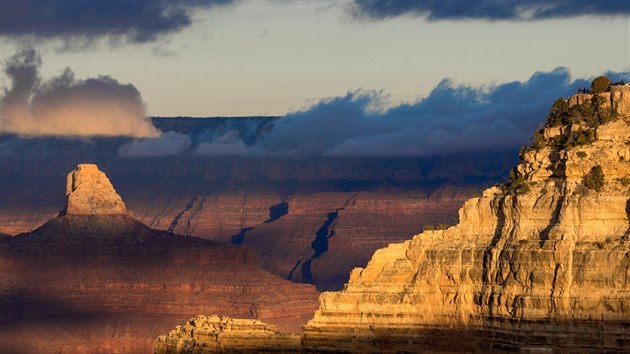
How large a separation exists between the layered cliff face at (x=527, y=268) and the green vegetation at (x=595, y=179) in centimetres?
3

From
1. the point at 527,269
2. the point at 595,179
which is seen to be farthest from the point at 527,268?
the point at 595,179

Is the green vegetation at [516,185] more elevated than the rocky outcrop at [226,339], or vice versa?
the green vegetation at [516,185]

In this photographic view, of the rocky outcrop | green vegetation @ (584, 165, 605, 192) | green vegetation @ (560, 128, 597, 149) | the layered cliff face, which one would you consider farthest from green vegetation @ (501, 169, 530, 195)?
the rocky outcrop

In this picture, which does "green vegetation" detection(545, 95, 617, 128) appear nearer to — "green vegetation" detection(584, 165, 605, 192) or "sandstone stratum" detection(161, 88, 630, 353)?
"sandstone stratum" detection(161, 88, 630, 353)

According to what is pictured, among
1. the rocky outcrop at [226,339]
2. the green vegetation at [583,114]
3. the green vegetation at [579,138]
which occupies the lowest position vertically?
the rocky outcrop at [226,339]

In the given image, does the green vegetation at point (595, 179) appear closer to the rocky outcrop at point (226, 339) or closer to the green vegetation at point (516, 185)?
the green vegetation at point (516, 185)

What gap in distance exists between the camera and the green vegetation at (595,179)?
107312 mm

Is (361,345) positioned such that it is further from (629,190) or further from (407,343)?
(629,190)

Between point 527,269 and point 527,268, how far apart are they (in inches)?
1.4

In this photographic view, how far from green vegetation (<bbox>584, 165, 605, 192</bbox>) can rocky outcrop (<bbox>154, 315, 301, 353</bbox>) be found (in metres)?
12.8

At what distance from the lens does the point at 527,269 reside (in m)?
107

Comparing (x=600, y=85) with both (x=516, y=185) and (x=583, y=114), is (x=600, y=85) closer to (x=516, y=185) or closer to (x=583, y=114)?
(x=583, y=114)

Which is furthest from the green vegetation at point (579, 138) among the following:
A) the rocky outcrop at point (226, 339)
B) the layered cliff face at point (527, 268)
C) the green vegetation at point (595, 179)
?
the rocky outcrop at point (226, 339)

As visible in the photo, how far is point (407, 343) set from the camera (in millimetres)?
110312
